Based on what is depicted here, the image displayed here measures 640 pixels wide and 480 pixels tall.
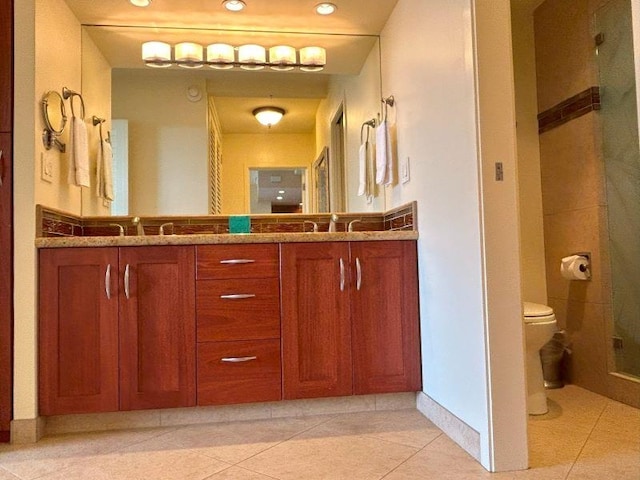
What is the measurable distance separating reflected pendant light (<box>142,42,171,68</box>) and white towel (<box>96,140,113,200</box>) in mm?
543

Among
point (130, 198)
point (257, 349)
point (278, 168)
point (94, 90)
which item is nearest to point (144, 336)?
point (257, 349)

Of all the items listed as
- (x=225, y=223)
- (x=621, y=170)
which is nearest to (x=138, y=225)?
(x=225, y=223)

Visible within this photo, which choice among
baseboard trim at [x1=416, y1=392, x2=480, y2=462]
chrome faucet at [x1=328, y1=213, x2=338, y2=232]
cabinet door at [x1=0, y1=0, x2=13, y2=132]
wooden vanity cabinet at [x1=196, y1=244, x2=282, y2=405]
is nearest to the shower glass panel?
baseboard trim at [x1=416, y1=392, x2=480, y2=462]

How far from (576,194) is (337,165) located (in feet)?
4.58

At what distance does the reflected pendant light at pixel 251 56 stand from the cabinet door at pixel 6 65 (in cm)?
115

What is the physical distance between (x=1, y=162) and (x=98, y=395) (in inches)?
42.5

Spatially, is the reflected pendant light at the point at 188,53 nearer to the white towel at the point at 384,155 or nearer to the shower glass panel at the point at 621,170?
the white towel at the point at 384,155

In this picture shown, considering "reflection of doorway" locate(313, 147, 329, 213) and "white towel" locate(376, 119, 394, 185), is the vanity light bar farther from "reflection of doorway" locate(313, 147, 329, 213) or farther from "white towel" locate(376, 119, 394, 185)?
"white towel" locate(376, 119, 394, 185)

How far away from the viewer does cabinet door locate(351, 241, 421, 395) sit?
2.15m

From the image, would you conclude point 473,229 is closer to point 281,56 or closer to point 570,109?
point 570,109

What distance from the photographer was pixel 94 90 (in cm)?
258

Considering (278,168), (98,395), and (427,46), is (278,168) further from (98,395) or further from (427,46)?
(98,395)

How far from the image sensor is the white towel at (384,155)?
8.08 feet

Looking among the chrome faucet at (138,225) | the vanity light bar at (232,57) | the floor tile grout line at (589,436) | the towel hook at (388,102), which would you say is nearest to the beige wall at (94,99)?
the chrome faucet at (138,225)
